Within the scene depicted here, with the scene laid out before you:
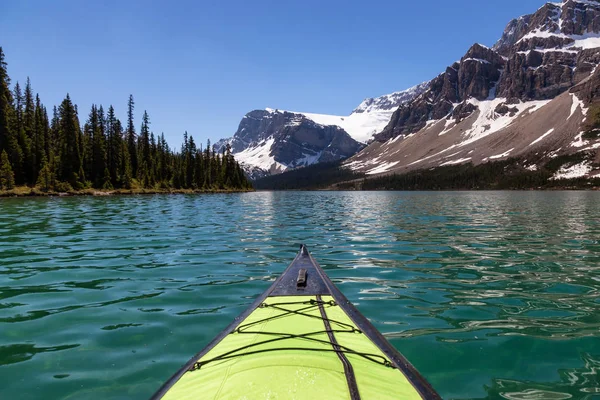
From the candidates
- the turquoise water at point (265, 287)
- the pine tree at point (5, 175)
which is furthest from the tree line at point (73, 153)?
the turquoise water at point (265, 287)

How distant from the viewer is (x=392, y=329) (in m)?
7.84

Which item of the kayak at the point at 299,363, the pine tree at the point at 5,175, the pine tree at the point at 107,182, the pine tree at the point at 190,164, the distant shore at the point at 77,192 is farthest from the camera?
the pine tree at the point at 190,164

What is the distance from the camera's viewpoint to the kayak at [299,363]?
4.00 meters

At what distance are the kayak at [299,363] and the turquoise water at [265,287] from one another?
1.28 metres

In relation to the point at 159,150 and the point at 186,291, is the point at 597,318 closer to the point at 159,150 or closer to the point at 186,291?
the point at 186,291

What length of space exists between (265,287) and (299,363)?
22.3 ft

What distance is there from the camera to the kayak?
400 centimetres

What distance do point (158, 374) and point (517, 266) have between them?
1287 cm

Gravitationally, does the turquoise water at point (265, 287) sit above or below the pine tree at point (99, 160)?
below

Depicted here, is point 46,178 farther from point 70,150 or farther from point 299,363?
point 299,363

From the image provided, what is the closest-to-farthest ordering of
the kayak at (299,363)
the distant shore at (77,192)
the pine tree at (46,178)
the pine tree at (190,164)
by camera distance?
the kayak at (299,363)
the distant shore at (77,192)
the pine tree at (46,178)
the pine tree at (190,164)

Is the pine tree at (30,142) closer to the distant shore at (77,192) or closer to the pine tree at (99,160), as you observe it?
the distant shore at (77,192)

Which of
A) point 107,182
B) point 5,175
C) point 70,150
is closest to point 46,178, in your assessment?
point 5,175

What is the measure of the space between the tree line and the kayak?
71400mm
